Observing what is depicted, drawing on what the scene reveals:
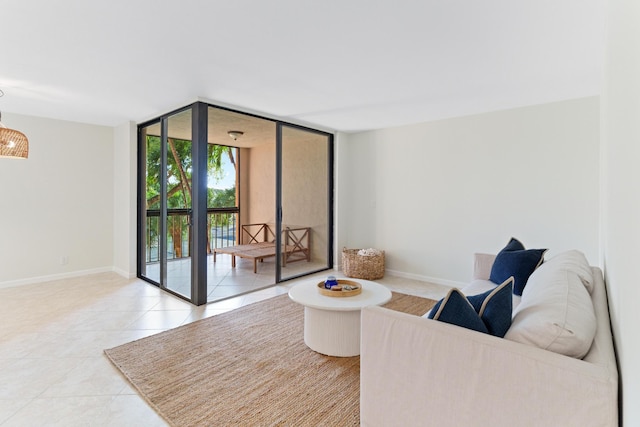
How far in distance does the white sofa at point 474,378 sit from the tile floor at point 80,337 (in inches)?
49.2

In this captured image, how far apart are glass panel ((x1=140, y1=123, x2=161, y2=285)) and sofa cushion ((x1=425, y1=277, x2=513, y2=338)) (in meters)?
4.05

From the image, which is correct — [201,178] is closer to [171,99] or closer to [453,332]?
[171,99]

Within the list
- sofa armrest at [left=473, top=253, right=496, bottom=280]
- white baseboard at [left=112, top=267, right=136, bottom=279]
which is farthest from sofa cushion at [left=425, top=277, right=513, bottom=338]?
white baseboard at [left=112, top=267, right=136, bottom=279]

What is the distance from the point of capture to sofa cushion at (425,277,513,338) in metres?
1.33

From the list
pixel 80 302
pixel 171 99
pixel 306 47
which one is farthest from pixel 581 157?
pixel 80 302

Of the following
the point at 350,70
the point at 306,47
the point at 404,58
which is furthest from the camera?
the point at 350,70

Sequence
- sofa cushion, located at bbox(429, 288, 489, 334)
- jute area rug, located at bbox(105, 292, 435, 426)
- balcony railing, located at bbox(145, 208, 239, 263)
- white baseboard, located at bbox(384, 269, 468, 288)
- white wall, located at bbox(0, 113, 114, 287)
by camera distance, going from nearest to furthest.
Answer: sofa cushion, located at bbox(429, 288, 489, 334) → jute area rug, located at bbox(105, 292, 435, 426) → balcony railing, located at bbox(145, 208, 239, 263) → white wall, located at bbox(0, 113, 114, 287) → white baseboard, located at bbox(384, 269, 468, 288)

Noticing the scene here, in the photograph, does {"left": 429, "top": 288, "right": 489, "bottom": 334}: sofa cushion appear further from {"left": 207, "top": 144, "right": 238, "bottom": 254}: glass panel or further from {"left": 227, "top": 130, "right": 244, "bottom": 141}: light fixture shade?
{"left": 207, "top": 144, "right": 238, "bottom": 254}: glass panel

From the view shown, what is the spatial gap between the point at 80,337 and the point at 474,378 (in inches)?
122

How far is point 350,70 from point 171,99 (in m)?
2.06

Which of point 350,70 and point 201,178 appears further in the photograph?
point 201,178

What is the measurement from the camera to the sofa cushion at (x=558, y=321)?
1129 mm

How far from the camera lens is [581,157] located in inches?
138

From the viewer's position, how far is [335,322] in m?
2.48
